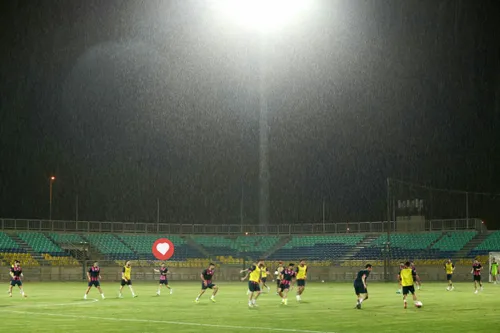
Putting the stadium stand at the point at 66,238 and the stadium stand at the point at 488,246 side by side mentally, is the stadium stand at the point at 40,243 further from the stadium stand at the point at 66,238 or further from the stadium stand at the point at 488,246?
the stadium stand at the point at 488,246

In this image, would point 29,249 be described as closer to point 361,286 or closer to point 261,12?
point 261,12

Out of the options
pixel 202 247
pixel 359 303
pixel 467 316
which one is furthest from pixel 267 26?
pixel 202 247

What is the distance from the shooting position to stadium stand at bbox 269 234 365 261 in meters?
90.5

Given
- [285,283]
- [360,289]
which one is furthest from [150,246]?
[360,289]

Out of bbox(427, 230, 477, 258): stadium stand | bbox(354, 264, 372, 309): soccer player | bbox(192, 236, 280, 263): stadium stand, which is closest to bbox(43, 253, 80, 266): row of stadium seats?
bbox(192, 236, 280, 263): stadium stand

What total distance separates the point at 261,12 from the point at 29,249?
41258 millimetres

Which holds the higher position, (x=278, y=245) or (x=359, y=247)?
(x=278, y=245)

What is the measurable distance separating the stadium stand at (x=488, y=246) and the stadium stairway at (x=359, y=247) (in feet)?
43.5

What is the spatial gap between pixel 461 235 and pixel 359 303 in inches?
2201

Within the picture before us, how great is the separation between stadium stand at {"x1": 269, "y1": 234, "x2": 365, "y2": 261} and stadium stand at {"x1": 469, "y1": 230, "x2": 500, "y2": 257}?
15133 mm

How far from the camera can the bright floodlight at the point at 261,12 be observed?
185ft

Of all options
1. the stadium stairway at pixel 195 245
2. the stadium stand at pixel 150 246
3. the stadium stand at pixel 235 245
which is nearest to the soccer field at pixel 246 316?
the stadium stand at pixel 150 246

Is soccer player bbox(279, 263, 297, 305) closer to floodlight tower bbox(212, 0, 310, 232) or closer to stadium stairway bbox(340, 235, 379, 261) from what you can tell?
floodlight tower bbox(212, 0, 310, 232)

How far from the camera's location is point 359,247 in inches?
3558
